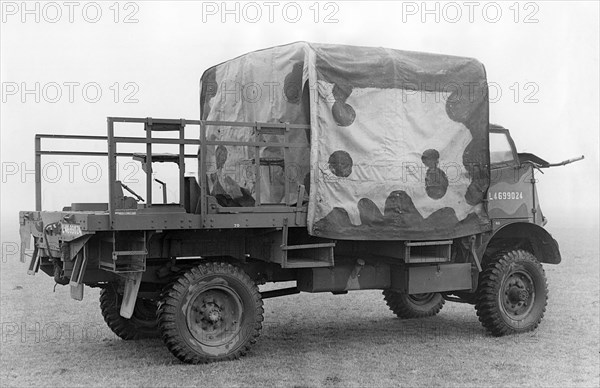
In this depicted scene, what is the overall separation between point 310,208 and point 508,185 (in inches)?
125

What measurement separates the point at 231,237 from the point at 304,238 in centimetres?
84

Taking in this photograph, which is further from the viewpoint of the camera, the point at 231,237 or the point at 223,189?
the point at 223,189

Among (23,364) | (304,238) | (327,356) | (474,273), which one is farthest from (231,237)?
(474,273)

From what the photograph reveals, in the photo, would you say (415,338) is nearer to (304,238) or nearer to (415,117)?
(304,238)

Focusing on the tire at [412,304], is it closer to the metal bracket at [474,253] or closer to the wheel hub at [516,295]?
the wheel hub at [516,295]

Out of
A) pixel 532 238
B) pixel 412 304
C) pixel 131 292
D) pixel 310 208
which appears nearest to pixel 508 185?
pixel 532 238

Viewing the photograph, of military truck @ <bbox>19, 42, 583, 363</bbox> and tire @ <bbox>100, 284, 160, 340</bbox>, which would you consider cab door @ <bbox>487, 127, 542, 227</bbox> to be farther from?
A: tire @ <bbox>100, 284, 160, 340</bbox>

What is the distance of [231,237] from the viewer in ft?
28.0

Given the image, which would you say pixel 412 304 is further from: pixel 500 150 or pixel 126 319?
pixel 126 319

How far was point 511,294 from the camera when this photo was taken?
10039 mm

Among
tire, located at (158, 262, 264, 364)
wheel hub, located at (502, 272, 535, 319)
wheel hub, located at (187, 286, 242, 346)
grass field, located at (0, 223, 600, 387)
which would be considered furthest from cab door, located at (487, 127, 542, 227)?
wheel hub, located at (187, 286, 242, 346)

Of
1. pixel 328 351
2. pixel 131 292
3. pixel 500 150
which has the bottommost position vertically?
pixel 328 351

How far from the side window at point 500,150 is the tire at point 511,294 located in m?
1.21

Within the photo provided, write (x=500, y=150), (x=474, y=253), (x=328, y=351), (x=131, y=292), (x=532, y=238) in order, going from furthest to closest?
(x=532, y=238)
(x=500, y=150)
(x=474, y=253)
(x=328, y=351)
(x=131, y=292)
